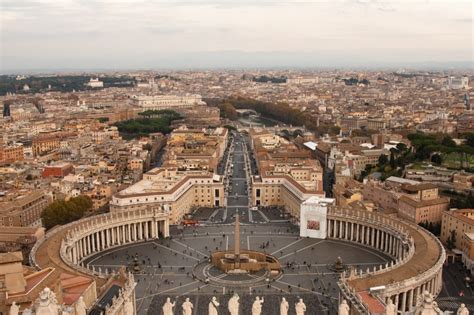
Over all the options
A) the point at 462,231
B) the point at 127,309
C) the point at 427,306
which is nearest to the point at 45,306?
the point at 127,309

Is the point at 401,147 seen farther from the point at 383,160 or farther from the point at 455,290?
the point at 455,290

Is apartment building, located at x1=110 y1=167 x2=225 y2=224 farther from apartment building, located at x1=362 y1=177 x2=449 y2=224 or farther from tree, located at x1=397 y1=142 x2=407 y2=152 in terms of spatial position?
tree, located at x1=397 y1=142 x2=407 y2=152

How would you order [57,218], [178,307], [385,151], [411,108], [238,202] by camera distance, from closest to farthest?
[178,307] < [57,218] < [238,202] < [385,151] < [411,108]

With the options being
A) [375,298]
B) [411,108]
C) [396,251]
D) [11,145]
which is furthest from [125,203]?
[411,108]

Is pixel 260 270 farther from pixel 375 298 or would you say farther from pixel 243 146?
pixel 243 146

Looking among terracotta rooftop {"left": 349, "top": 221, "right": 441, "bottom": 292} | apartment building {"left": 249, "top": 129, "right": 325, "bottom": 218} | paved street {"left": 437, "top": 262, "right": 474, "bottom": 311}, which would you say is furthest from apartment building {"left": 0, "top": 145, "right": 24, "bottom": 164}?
paved street {"left": 437, "top": 262, "right": 474, "bottom": 311}
